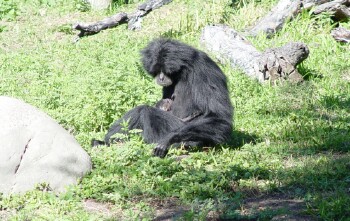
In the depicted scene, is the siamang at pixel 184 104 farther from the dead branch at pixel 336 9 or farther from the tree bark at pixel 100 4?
the tree bark at pixel 100 4

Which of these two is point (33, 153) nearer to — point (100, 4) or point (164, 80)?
point (164, 80)

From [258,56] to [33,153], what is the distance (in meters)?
5.81

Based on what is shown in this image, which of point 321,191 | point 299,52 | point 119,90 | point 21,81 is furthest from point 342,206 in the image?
point 21,81

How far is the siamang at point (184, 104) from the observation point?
814 centimetres

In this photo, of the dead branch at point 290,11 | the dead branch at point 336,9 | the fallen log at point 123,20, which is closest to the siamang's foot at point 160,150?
the dead branch at point 290,11

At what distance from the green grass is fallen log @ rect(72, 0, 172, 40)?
22 cm

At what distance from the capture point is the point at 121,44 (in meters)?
→ 13.8

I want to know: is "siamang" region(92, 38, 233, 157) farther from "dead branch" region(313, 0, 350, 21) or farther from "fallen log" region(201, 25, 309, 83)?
"dead branch" region(313, 0, 350, 21)

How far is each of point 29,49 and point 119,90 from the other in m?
5.33

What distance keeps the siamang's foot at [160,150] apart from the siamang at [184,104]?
0.70 feet

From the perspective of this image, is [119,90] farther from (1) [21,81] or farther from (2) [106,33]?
(2) [106,33]

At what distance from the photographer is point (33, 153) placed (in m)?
6.73

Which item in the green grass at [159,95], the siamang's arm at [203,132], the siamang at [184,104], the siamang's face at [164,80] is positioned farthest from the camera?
the siamang's face at [164,80]

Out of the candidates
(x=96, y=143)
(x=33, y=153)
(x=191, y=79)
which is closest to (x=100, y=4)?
(x=191, y=79)
